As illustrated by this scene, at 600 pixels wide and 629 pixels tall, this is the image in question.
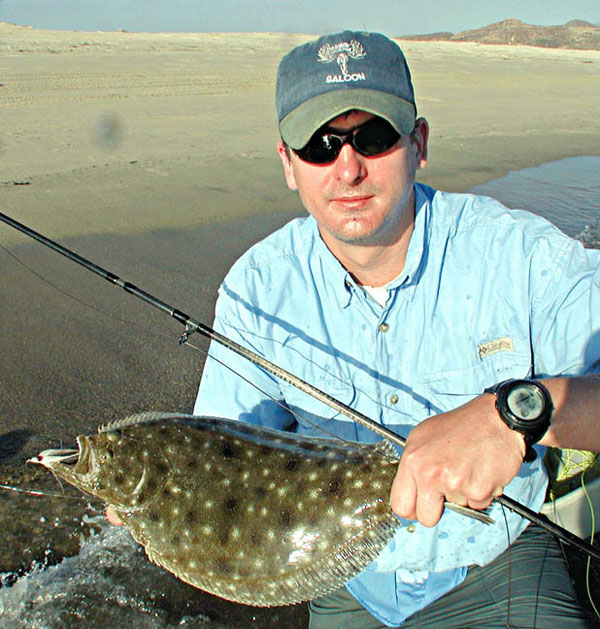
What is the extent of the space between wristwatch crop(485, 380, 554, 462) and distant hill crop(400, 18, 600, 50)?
205 ft

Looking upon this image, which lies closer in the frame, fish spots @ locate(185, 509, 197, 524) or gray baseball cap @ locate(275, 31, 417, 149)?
fish spots @ locate(185, 509, 197, 524)

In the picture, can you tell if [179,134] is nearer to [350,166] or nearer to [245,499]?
[350,166]

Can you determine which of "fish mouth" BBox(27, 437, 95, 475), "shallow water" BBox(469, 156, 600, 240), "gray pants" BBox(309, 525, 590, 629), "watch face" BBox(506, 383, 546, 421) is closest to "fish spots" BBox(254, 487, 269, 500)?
"fish mouth" BBox(27, 437, 95, 475)

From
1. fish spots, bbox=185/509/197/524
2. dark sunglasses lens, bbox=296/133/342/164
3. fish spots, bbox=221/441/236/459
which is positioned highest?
dark sunglasses lens, bbox=296/133/342/164

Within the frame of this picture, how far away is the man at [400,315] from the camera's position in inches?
104

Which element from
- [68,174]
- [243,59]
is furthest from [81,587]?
A: [243,59]

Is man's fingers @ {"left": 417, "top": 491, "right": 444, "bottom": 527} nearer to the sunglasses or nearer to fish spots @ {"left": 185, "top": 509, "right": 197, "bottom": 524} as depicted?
fish spots @ {"left": 185, "top": 509, "right": 197, "bottom": 524}

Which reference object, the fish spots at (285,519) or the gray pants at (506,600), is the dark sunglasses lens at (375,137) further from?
the gray pants at (506,600)

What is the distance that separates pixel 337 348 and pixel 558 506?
1377mm

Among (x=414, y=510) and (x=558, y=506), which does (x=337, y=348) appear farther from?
(x=558, y=506)

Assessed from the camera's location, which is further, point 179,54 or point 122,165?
point 179,54

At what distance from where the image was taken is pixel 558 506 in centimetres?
304

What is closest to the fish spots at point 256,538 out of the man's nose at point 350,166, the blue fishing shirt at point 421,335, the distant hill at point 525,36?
the blue fishing shirt at point 421,335

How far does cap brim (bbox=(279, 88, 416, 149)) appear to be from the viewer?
8.66 ft
